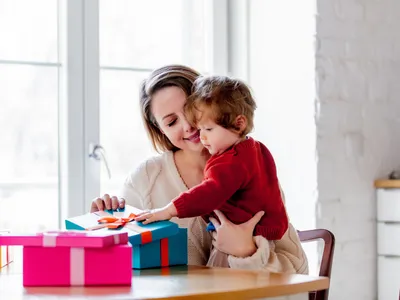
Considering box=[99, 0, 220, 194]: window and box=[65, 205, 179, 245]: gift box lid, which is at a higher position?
box=[99, 0, 220, 194]: window

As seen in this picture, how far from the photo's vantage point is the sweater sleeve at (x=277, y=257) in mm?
1703

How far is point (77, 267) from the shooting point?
133 centimetres

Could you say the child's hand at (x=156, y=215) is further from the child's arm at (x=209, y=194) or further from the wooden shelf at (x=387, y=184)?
the wooden shelf at (x=387, y=184)

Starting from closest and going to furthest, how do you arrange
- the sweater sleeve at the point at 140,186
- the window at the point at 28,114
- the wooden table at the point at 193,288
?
the wooden table at the point at 193,288 → the sweater sleeve at the point at 140,186 → the window at the point at 28,114

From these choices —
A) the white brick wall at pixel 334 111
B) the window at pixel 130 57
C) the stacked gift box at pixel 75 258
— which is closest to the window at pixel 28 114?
the window at pixel 130 57

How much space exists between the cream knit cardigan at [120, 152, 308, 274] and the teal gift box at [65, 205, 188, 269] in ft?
0.48

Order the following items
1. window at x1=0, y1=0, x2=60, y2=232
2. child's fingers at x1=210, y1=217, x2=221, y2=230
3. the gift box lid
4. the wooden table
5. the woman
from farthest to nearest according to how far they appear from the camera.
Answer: window at x1=0, y1=0, x2=60, y2=232, the woman, child's fingers at x1=210, y1=217, x2=221, y2=230, the gift box lid, the wooden table

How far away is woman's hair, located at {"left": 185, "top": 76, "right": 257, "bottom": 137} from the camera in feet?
5.73

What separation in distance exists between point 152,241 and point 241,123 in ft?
1.19

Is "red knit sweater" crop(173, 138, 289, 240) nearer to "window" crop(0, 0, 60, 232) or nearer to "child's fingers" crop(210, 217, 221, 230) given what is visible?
"child's fingers" crop(210, 217, 221, 230)

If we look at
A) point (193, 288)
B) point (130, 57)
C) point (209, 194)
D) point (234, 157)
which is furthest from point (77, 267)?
point (130, 57)

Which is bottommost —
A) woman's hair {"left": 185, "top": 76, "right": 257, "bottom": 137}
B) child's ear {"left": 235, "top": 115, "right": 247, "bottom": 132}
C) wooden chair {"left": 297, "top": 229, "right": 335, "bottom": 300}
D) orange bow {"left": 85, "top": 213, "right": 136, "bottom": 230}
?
wooden chair {"left": 297, "top": 229, "right": 335, "bottom": 300}

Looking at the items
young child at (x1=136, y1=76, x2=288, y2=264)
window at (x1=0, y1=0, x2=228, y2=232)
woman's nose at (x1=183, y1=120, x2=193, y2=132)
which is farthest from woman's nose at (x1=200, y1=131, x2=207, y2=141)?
window at (x1=0, y1=0, x2=228, y2=232)

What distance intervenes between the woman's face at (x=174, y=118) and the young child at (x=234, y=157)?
0.13 m
